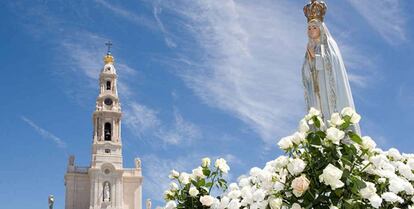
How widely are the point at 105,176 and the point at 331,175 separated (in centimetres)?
5616

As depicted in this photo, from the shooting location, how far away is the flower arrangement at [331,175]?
686 centimetres

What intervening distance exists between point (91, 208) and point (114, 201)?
2347 mm

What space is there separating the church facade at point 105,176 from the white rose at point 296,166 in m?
54.6

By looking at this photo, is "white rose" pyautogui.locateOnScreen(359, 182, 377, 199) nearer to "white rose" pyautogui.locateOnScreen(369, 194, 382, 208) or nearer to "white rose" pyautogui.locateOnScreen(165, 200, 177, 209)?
"white rose" pyautogui.locateOnScreen(369, 194, 382, 208)

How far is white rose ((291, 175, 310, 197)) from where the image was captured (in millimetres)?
6727

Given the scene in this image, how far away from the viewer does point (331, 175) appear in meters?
6.62

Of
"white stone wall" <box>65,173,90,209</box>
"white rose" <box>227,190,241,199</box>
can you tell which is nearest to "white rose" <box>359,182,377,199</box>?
"white rose" <box>227,190,241,199</box>

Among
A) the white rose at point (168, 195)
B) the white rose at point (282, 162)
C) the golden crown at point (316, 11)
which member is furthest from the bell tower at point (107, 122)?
the white rose at point (282, 162)

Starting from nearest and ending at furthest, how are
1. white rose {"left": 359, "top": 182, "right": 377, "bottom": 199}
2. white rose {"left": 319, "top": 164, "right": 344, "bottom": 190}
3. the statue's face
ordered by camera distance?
white rose {"left": 319, "top": 164, "right": 344, "bottom": 190}, white rose {"left": 359, "top": 182, "right": 377, "bottom": 199}, the statue's face

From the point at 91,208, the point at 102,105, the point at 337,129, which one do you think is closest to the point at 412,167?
the point at 337,129

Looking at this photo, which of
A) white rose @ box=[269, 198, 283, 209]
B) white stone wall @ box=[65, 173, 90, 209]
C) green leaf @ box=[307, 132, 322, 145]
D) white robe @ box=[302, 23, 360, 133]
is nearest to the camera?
white rose @ box=[269, 198, 283, 209]

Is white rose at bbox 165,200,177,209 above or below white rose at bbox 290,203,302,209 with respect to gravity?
above

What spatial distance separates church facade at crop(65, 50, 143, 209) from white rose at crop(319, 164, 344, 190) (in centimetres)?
5500

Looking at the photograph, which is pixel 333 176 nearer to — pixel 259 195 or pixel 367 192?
pixel 367 192
